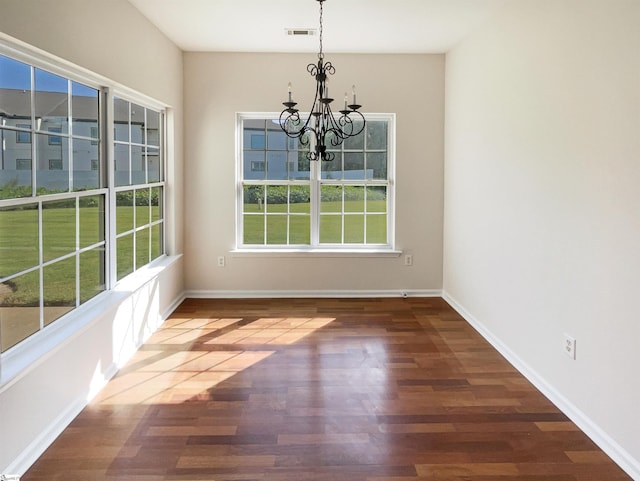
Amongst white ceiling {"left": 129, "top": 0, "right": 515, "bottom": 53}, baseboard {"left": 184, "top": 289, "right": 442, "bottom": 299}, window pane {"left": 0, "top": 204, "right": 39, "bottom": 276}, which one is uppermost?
white ceiling {"left": 129, "top": 0, "right": 515, "bottom": 53}

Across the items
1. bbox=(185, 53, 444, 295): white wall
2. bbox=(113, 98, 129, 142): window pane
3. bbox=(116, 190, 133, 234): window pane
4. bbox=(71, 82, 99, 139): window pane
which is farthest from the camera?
bbox=(185, 53, 444, 295): white wall

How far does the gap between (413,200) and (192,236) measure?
2483mm

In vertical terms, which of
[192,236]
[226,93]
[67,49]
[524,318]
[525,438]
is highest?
[226,93]

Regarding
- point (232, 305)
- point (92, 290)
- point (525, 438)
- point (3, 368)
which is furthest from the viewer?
point (232, 305)

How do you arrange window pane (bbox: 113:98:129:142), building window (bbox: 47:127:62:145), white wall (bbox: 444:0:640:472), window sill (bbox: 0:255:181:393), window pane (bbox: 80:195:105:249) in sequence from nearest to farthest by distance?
window sill (bbox: 0:255:181:393), white wall (bbox: 444:0:640:472), building window (bbox: 47:127:62:145), window pane (bbox: 80:195:105:249), window pane (bbox: 113:98:129:142)

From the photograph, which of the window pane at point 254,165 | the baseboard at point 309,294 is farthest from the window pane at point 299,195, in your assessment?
the baseboard at point 309,294

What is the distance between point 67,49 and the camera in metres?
2.85

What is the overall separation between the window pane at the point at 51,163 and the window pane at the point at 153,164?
1.61 meters

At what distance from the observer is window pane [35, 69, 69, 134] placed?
2.72 meters

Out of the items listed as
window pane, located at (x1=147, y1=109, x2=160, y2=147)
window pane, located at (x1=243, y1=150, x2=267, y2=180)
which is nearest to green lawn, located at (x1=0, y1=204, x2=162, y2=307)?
window pane, located at (x1=147, y1=109, x2=160, y2=147)

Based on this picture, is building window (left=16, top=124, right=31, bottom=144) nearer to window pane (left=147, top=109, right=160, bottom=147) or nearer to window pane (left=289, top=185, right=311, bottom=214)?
window pane (left=147, top=109, right=160, bottom=147)

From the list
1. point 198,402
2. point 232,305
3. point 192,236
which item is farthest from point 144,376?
point 192,236

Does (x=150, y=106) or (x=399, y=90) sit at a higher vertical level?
(x=399, y=90)

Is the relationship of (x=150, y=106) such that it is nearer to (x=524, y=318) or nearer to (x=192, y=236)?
(x=192, y=236)
